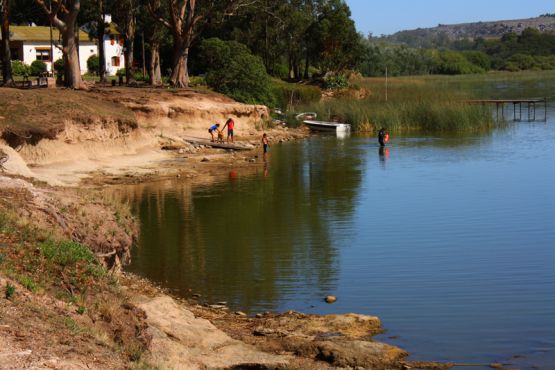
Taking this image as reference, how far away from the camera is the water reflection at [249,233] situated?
17.9 metres

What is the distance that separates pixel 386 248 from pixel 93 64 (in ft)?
211

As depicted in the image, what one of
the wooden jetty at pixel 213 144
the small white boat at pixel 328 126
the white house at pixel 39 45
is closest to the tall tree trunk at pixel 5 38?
the wooden jetty at pixel 213 144

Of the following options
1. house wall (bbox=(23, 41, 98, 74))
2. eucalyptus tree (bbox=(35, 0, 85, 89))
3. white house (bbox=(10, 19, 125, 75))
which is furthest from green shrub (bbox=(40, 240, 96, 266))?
house wall (bbox=(23, 41, 98, 74))

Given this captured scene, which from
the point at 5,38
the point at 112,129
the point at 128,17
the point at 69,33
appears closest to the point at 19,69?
the point at 128,17

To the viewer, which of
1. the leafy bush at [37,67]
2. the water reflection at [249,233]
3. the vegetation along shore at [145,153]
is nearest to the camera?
the vegetation along shore at [145,153]

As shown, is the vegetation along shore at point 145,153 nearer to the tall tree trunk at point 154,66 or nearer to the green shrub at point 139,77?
the tall tree trunk at point 154,66

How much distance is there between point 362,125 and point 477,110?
7542mm

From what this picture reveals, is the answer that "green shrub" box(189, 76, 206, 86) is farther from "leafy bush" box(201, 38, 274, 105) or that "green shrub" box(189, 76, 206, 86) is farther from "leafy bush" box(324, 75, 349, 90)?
"leafy bush" box(324, 75, 349, 90)

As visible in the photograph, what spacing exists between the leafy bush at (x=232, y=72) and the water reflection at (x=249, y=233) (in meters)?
17.9

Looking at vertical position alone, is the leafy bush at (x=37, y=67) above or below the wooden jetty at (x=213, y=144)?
above

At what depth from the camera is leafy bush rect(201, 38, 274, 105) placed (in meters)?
55.0

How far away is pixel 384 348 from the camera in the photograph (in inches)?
516

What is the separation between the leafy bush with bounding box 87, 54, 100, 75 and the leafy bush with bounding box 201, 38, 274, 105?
2780 cm

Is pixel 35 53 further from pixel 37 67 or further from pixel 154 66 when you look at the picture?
pixel 154 66
